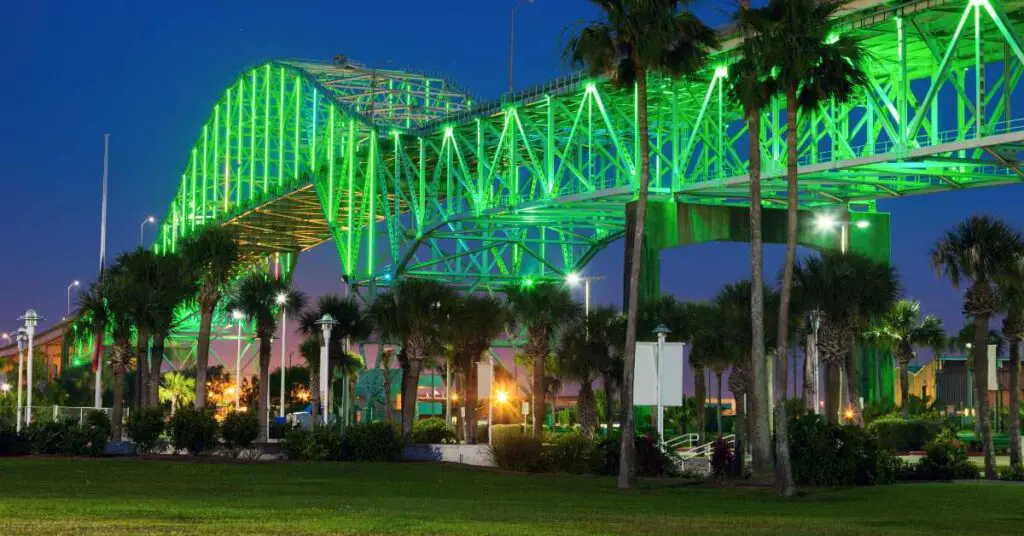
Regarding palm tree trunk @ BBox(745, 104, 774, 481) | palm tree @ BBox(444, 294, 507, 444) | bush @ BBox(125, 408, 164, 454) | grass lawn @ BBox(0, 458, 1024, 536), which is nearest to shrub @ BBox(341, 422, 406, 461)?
grass lawn @ BBox(0, 458, 1024, 536)

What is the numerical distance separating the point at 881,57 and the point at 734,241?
14318 millimetres

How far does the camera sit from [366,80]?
11038 cm

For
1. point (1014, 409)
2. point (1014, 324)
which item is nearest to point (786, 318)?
point (1014, 409)

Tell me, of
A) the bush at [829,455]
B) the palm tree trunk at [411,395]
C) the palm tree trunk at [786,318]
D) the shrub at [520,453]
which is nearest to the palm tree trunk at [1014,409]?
the bush at [829,455]

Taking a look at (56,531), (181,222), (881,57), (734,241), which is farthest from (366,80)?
(56,531)

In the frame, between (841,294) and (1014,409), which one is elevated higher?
(841,294)

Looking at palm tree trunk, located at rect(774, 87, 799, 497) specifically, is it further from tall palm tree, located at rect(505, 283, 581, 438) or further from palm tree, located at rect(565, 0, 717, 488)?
tall palm tree, located at rect(505, 283, 581, 438)

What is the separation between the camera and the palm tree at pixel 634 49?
38438 mm

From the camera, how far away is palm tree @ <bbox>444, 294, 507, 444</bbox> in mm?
61469

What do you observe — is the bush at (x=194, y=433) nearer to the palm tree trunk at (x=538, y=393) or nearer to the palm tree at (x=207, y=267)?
the palm tree at (x=207, y=267)

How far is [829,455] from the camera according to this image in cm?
4009

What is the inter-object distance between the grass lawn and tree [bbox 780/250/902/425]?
9771 mm

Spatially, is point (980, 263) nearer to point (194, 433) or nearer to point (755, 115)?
point (755, 115)

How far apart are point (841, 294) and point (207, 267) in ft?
97.3
